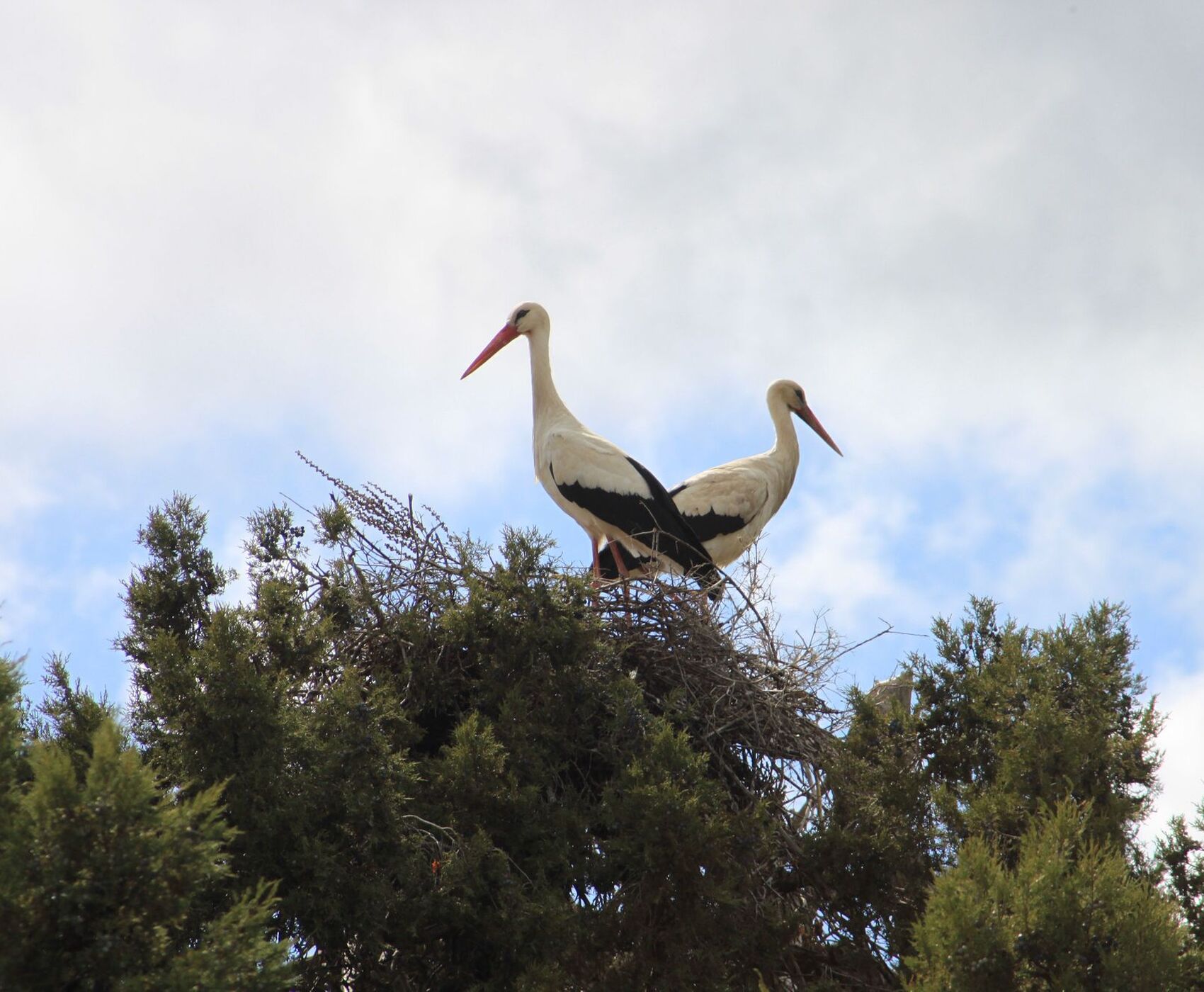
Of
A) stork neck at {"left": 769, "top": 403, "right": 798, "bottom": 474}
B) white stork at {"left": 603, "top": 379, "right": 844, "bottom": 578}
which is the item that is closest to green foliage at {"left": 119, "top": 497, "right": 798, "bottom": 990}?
white stork at {"left": 603, "top": 379, "right": 844, "bottom": 578}

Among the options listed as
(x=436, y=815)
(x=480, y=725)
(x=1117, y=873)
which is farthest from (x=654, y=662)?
(x=1117, y=873)

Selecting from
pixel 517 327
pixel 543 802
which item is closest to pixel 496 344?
pixel 517 327

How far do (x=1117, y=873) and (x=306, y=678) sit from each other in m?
3.59

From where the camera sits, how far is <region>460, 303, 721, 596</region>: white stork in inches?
397

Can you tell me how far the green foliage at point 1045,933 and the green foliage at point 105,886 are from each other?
225cm

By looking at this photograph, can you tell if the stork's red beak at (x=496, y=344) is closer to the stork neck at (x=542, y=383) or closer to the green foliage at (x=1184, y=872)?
the stork neck at (x=542, y=383)

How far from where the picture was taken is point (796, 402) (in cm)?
1321

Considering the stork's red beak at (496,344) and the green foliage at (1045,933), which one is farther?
the stork's red beak at (496,344)

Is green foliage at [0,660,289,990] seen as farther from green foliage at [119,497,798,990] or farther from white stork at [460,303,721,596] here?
white stork at [460,303,721,596]

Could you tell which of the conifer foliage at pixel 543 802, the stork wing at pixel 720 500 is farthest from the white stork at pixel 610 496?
the conifer foliage at pixel 543 802

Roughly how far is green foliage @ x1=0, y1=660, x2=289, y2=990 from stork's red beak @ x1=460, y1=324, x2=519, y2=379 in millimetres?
7821

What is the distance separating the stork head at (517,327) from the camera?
11.8m

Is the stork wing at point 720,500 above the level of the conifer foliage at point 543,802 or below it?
above

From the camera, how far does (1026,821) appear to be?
21.0 feet
